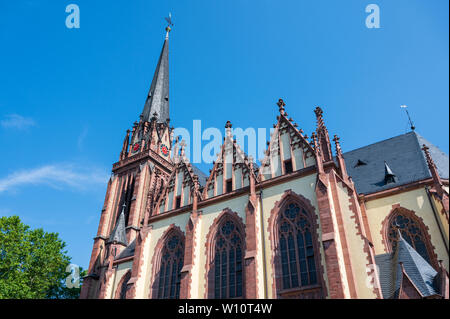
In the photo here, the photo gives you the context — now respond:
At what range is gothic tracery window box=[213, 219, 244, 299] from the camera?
17.9 metres

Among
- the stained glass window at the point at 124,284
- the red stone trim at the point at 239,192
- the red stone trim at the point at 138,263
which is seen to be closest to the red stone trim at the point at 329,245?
the red stone trim at the point at 239,192

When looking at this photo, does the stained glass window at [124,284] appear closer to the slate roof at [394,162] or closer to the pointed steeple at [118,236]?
the pointed steeple at [118,236]

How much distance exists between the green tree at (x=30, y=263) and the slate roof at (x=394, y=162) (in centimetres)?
2677

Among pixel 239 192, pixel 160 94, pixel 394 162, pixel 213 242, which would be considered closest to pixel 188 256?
pixel 213 242

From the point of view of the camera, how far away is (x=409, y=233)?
1794cm

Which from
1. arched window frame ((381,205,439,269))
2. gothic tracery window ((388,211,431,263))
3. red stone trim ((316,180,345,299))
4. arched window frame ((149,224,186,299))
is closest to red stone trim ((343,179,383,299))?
red stone trim ((316,180,345,299))

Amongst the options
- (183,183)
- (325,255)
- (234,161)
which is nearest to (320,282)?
(325,255)

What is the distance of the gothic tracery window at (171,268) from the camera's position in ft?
66.3

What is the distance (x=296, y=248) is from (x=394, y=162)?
988cm

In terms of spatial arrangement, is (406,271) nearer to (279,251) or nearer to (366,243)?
(366,243)

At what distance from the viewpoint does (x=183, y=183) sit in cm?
2411

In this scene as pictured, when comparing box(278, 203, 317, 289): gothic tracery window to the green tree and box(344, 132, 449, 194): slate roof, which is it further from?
the green tree

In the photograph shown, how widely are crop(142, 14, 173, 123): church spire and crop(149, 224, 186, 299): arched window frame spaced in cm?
2486
